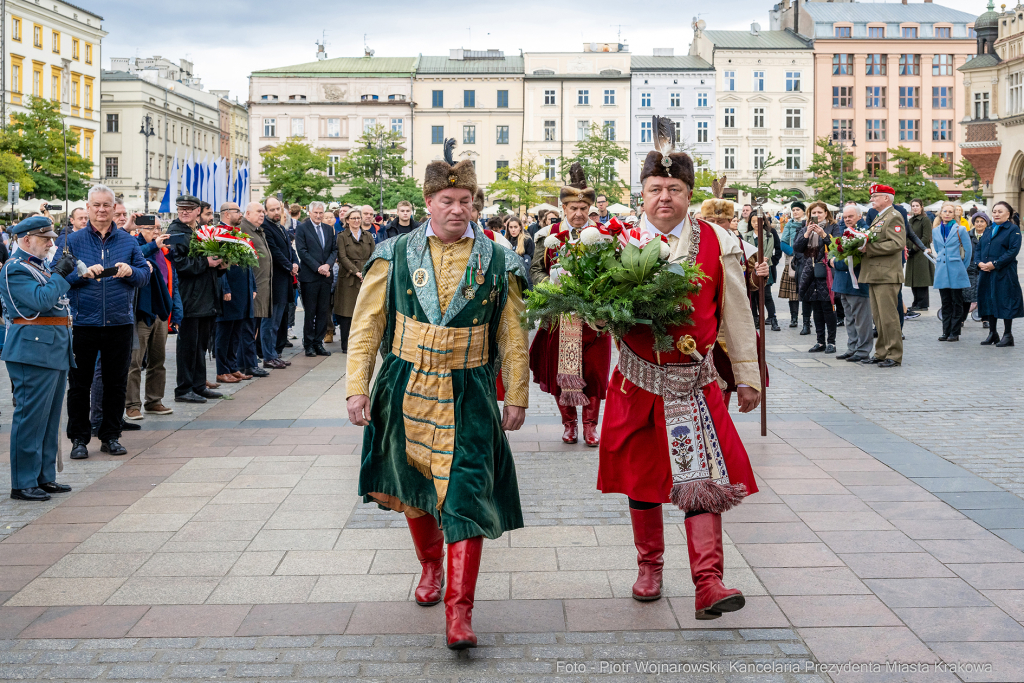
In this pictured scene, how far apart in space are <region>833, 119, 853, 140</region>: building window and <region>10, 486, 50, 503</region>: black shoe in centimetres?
8041

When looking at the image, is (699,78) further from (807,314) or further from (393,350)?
(393,350)

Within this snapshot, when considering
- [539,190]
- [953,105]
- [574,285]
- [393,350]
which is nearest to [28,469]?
[393,350]

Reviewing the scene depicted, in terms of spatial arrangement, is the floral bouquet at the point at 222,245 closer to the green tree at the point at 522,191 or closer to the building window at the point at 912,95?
the green tree at the point at 522,191

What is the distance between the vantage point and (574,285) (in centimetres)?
441

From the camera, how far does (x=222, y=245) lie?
11047 millimetres

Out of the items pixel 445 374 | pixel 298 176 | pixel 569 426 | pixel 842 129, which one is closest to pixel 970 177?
pixel 842 129

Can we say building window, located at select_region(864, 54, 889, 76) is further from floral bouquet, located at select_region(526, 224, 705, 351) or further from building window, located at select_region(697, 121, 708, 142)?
floral bouquet, located at select_region(526, 224, 705, 351)

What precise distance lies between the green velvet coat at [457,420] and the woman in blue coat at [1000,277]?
12.4 meters

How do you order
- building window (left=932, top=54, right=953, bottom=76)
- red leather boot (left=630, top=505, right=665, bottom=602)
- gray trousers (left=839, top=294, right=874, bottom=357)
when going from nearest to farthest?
red leather boot (left=630, top=505, right=665, bottom=602)
gray trousers (left=839, top=294, right=874, bottom=357)
building window (left=932, top=54, right=953, bottom=76)

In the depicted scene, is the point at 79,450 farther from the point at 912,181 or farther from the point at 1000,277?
the point at 912,181

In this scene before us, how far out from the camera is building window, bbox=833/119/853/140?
80250 millimetres

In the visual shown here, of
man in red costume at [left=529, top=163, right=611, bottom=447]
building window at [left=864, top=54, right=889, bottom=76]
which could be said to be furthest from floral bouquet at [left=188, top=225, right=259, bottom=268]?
Result: building window at [left=864, top=54, right=889, bottom=76]

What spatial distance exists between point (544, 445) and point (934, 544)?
356 centimetres

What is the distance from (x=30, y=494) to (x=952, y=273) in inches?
526
